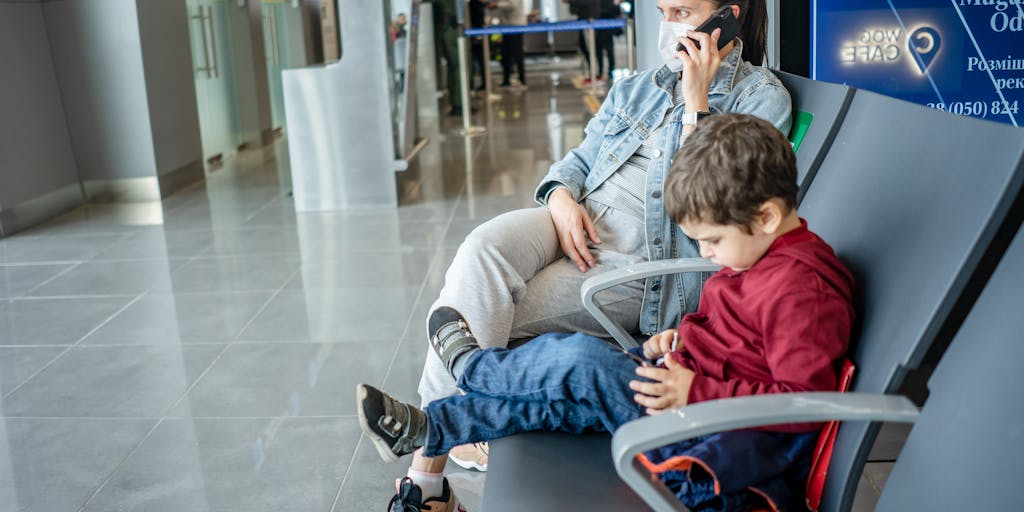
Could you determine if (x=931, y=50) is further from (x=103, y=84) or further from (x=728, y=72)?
(x=103, y=84)

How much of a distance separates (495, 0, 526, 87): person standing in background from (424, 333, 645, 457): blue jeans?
9679mm

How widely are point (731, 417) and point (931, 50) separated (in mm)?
1814

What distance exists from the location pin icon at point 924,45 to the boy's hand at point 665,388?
5.14 feet

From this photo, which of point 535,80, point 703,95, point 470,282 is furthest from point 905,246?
point 535,80

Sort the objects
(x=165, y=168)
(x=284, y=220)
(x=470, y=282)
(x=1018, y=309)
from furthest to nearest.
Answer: (x=165, y=168) → (x=284, y=220) → (x=470, y=282) → (x=1018, y=309)

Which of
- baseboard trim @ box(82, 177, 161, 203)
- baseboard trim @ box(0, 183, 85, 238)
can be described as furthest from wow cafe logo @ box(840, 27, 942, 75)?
baseboard trim @ box(82, 177, 161, 203)

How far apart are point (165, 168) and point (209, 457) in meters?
3.66

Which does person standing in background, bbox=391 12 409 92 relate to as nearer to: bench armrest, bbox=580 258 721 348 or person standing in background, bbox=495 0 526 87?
bench armrest, bbox=580 258 721 348

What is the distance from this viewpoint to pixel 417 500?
5.87ft

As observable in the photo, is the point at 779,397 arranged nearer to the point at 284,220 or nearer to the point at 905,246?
the point at 905,246

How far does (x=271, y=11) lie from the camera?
770cm

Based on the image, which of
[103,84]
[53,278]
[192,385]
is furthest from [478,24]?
[192,385]

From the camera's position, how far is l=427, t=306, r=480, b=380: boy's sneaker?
157 cm

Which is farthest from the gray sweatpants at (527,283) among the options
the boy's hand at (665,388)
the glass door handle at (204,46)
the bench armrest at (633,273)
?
the glass door handle at (204,46)
